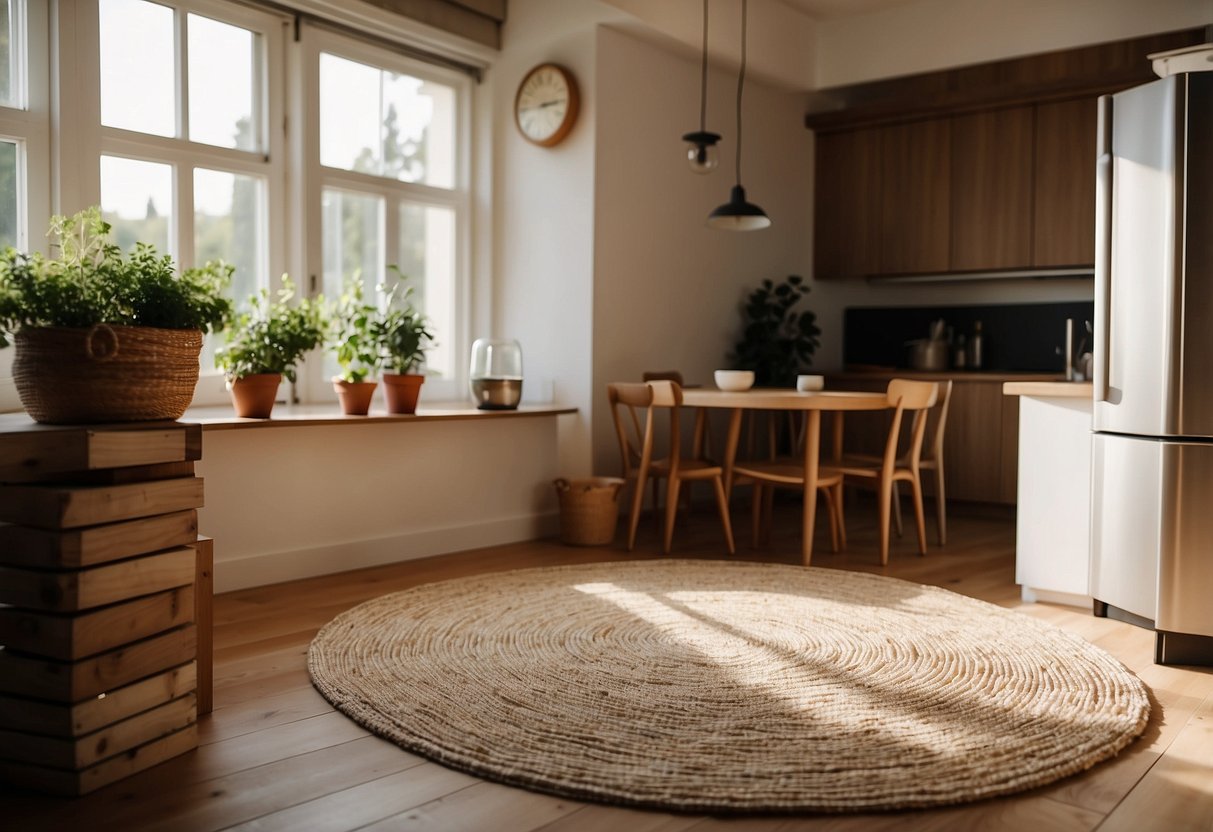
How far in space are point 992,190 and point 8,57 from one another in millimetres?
4931

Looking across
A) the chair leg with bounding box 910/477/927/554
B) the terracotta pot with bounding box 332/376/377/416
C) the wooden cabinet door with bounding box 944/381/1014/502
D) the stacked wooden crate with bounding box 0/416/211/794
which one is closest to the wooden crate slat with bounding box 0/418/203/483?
the stacked wooden crate with bounding box 0/416/211/794

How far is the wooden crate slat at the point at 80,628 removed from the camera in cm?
194

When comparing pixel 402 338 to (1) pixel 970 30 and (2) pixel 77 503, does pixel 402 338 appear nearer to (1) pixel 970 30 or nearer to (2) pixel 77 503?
(2) pixel 77 503

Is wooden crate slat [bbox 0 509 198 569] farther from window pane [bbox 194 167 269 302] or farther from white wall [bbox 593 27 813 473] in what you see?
white wall [bbox 593 27 813 473]

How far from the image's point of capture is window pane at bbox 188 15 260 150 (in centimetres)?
427

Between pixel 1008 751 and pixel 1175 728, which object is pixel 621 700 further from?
pixel 1175 728

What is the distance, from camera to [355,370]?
4289 millimetres

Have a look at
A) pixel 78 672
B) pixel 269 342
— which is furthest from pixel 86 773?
pixel 269 342

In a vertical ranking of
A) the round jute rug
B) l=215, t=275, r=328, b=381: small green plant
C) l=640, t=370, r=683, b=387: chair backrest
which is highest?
l=215, t=275, r=328, b=381: small green plant

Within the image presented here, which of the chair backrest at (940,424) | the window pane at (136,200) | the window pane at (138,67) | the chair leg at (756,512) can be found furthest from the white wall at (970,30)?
the window pane at (136,200)

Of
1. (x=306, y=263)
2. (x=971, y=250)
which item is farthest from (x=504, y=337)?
(x=971, y=250)

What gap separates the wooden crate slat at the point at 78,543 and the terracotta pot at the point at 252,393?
171cm

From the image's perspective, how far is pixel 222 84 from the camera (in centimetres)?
438

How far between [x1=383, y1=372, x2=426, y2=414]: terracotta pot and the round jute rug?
949 mm
